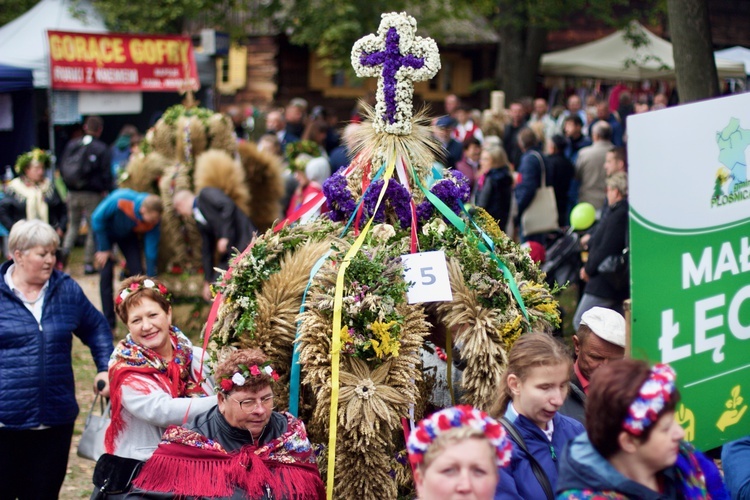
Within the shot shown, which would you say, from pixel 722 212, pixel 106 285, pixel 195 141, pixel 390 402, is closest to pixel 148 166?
pixel 195 141

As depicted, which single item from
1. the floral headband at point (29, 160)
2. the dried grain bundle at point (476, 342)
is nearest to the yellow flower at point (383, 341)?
the dried grain bundle at point (476, 342)

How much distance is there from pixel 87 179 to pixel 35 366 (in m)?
9.13

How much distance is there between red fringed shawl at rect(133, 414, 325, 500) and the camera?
371 centimetres

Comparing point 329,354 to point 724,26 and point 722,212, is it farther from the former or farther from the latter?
point 724,26

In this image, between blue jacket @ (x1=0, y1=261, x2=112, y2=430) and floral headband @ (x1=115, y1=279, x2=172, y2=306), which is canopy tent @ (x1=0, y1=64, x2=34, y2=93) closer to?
blue jacket @ (x1=0, y1=261, x2=112, y2=430)

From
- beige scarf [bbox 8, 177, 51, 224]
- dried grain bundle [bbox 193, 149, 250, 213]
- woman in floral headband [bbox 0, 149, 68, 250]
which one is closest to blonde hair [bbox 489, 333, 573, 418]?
dried grain bundle [bbox 193, 149, 250, 213]

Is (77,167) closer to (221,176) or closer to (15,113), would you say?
(15,113)

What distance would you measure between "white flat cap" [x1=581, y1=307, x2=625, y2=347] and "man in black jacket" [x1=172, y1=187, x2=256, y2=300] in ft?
15.1

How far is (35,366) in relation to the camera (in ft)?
15.7

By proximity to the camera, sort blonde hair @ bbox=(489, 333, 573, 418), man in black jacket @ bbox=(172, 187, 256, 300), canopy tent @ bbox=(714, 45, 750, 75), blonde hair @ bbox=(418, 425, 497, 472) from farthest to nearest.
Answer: canopy tent @ bbox=(714, 45, 750, 75) < man in black jacket @ bbox=(172, 187, 256, 300) < blonde hair @ bbox=(489, 333, 573, 418) < blonde hair @ bbox=(418, 425, 497, 472)

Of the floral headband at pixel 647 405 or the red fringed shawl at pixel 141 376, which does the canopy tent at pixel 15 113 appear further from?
the floral headband at pixel 647 405

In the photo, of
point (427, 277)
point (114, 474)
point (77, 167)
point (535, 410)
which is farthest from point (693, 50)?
point (77, 167)

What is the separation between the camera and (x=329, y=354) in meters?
3.86

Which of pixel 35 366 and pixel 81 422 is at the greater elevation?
pixel 35 366
